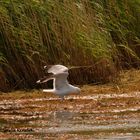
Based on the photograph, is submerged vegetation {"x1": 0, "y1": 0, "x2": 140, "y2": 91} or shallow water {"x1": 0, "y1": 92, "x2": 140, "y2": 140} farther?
submerged vegetation {"x1": 0, "y1": 0, "x2": 140, "y2": 91}

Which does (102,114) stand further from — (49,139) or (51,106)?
(49,139)

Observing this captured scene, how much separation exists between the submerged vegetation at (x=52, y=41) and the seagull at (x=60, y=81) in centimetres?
95

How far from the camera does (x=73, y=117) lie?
440 inches

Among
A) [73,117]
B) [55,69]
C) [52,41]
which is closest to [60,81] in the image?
[55,69]

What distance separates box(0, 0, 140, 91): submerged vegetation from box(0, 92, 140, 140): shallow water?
937 millimetres

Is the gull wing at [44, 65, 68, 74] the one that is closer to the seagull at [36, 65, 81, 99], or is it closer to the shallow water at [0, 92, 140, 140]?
the seagull at [36, 65, 81, 99]

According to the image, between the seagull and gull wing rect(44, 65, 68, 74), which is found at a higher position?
gull wing rect(44, 65, 68, 74)


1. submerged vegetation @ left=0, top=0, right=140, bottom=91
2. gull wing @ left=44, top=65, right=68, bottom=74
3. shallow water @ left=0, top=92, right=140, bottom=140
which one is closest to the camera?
shallow water @ left=0, top=92, right=140, bottom=140

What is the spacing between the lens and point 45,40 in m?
14.5

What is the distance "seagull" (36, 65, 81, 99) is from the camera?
12.7m

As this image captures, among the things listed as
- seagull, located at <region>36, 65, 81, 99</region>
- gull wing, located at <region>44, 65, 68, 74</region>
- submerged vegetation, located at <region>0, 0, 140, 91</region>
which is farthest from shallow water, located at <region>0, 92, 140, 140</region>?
submerged vegetation, located at <region>0, 0, 140, 91</region>

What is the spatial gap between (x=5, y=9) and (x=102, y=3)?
3.01 metres

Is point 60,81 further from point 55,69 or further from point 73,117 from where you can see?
point 73,117

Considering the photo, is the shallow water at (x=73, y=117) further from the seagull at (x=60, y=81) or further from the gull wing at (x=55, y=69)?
the gull wing at (x=55, y=69)
